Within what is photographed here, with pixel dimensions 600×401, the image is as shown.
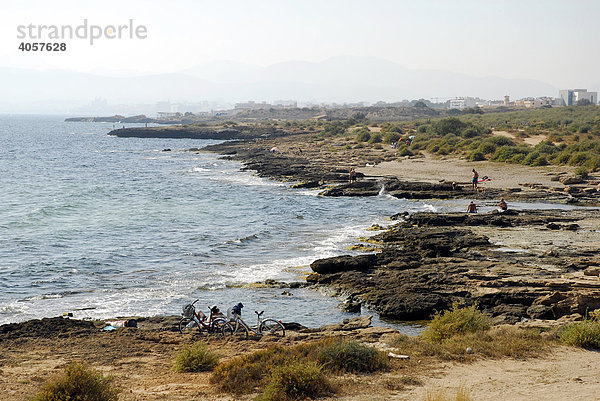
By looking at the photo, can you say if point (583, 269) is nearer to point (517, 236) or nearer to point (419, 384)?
point (517, 236)

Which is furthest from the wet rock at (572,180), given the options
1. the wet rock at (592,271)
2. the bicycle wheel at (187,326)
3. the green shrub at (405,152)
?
the bicycle wheel at (187,326)

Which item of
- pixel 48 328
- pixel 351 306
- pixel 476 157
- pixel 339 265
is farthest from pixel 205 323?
pixel 476 157

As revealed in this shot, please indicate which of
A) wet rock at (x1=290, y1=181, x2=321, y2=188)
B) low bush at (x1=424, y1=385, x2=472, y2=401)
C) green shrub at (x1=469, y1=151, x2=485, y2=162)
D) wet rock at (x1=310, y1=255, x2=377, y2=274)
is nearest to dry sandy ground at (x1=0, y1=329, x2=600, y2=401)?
low bush at (x1=424, y1=385, x2=472, y2=401)

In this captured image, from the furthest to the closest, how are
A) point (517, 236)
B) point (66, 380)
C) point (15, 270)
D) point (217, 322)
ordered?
point (517, 236)
point (15, 270)
point (217, 322)
point (66, 380)

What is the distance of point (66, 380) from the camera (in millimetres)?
9414

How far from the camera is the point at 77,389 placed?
371 inches

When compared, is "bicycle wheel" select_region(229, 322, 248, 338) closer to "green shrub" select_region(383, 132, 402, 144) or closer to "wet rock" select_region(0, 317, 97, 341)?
"wet rock" select_region(0, 317, 97, 341)

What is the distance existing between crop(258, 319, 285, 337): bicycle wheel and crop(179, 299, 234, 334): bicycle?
79 centimetres

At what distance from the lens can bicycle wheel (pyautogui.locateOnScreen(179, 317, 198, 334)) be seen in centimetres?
1516

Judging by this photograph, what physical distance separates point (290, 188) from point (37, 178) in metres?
26.4

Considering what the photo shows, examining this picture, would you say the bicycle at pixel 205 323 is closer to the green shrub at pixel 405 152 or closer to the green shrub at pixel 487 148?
the green shrub at pixel 487 148

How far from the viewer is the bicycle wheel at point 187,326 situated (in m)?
15.2

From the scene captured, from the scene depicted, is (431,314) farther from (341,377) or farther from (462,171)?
(462,171)

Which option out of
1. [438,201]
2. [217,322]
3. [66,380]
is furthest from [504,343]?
[438,201]
